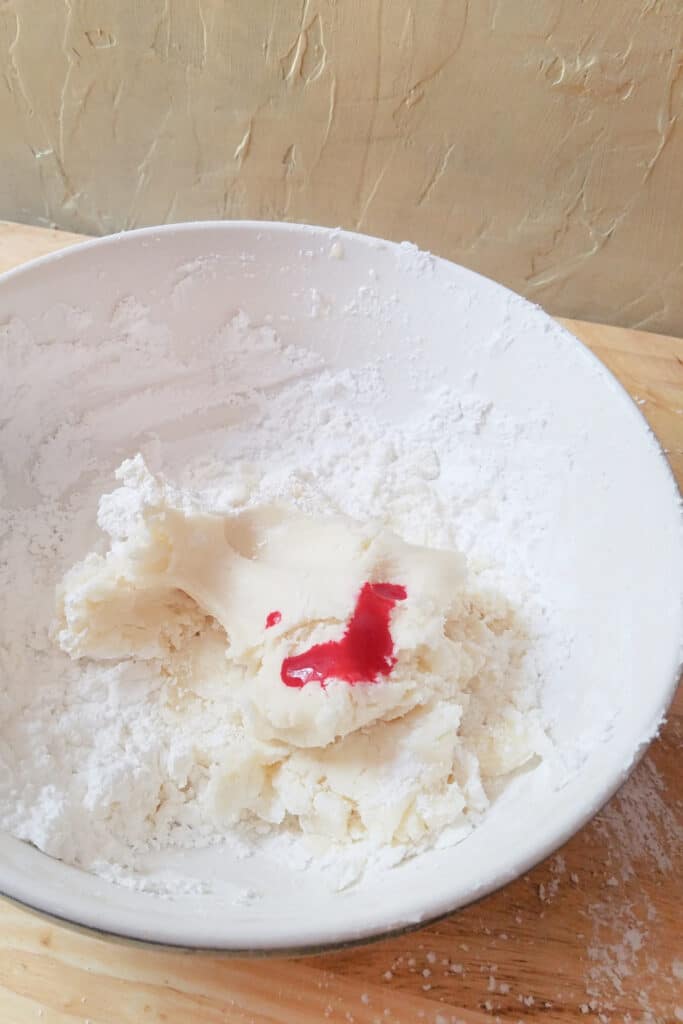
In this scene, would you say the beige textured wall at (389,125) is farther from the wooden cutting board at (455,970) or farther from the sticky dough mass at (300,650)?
the wooden cutting board at (455,970)

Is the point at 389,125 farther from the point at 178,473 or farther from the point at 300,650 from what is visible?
the point at 300,650

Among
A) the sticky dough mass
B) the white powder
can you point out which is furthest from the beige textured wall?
the sticky dough mass

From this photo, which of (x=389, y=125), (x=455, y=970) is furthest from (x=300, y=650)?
(x=389, y=125)

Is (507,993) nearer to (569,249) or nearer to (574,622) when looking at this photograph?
(574,622)

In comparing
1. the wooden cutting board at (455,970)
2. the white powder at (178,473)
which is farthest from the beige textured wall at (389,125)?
the wooden cutting board at (455,970)

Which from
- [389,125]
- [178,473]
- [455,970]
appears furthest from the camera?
[389,125]

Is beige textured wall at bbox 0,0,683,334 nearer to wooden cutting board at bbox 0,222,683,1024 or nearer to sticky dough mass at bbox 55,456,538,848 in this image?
sticky dough mass at bbox 55,456,538,848
